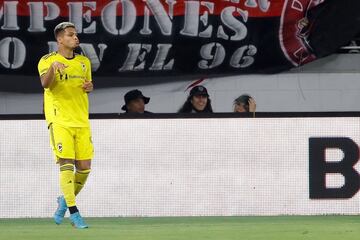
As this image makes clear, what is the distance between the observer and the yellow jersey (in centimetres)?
1105

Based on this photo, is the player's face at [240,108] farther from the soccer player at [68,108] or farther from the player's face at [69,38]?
the player's face at [69,38]

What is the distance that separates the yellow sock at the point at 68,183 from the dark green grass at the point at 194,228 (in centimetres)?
25

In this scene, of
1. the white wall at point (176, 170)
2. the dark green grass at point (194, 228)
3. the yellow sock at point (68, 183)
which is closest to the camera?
the dark green grass at point (194, 228)

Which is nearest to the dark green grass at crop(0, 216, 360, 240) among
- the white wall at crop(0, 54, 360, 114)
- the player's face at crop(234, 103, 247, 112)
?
the player's face at crop(234, 103, 247, 112)

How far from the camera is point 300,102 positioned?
638 inches

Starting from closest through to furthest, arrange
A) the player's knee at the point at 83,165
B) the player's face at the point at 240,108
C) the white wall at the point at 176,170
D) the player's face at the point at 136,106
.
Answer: the player's knee at the point at 83,165 → the white wall at the point at 176,170 → the player's face at the point at 136,106 → the player's face at the point at 240,108

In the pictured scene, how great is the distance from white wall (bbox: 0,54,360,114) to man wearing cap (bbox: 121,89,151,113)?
0.83 m

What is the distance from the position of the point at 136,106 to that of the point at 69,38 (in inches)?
153

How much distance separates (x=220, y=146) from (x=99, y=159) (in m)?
1.26

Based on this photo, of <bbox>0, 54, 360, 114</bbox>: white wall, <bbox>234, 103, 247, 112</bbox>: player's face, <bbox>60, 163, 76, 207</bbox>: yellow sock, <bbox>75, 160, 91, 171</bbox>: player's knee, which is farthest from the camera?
<bbox>0, 54, 360, 114</bbox>: white wall

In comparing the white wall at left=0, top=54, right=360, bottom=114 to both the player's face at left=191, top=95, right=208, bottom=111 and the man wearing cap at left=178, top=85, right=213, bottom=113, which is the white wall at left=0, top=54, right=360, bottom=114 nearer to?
the man wearing cap at left=178, top=85, right=213, bottom=113

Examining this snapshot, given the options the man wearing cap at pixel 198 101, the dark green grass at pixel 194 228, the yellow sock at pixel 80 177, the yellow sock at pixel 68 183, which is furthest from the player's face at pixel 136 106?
the yellow sock at pixel 68 183

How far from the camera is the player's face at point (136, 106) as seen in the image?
48.4ft

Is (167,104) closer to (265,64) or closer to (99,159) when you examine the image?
(265,64)
